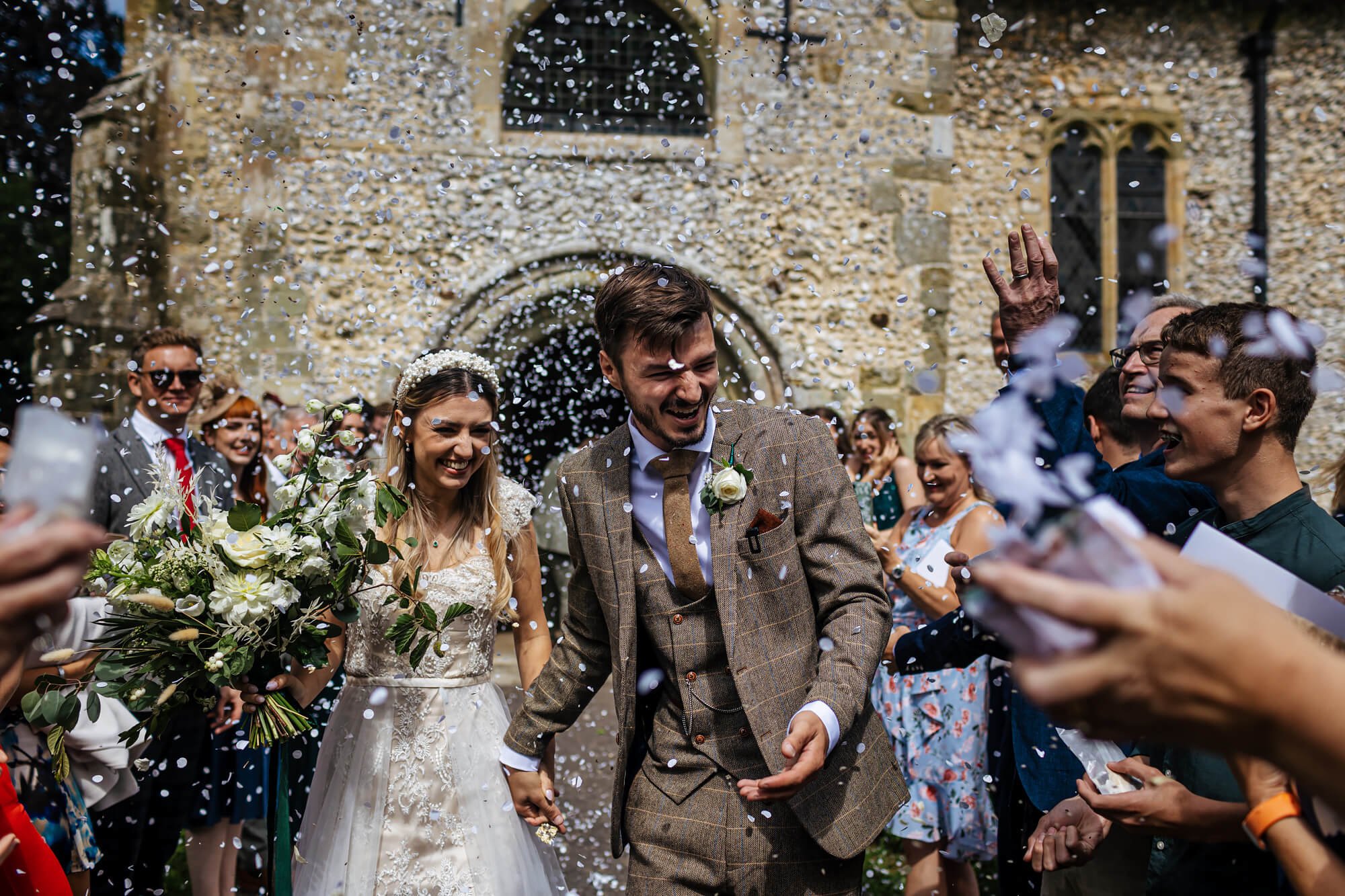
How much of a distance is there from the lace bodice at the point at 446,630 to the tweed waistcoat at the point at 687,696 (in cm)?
84

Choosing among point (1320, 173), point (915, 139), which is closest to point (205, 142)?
point (915, 139)

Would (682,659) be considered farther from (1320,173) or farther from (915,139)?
(1320,173)

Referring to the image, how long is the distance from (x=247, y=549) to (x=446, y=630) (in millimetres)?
729

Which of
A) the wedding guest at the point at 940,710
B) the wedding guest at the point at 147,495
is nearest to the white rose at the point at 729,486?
the wedding guest at the point at 940,710

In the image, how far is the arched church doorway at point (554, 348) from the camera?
8797mm

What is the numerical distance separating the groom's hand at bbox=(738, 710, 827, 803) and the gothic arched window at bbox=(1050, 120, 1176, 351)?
9.60m

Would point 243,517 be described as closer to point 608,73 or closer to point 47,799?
point 47,799

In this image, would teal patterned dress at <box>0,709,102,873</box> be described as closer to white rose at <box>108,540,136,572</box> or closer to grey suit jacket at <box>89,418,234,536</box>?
white rose at <box>108,540,136,572</box>

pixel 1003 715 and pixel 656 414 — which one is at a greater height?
pixel 656 414

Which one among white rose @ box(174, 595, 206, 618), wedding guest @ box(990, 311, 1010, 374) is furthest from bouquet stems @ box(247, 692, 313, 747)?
wedding guest @ box(990, 311, 1010, 374)

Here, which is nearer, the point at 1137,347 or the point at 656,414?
the point at 656,414

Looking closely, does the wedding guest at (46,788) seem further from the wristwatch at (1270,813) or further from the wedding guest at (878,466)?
the wedding guest at (878,466)

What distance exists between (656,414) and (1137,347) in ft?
5.90

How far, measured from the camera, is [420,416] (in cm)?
324
